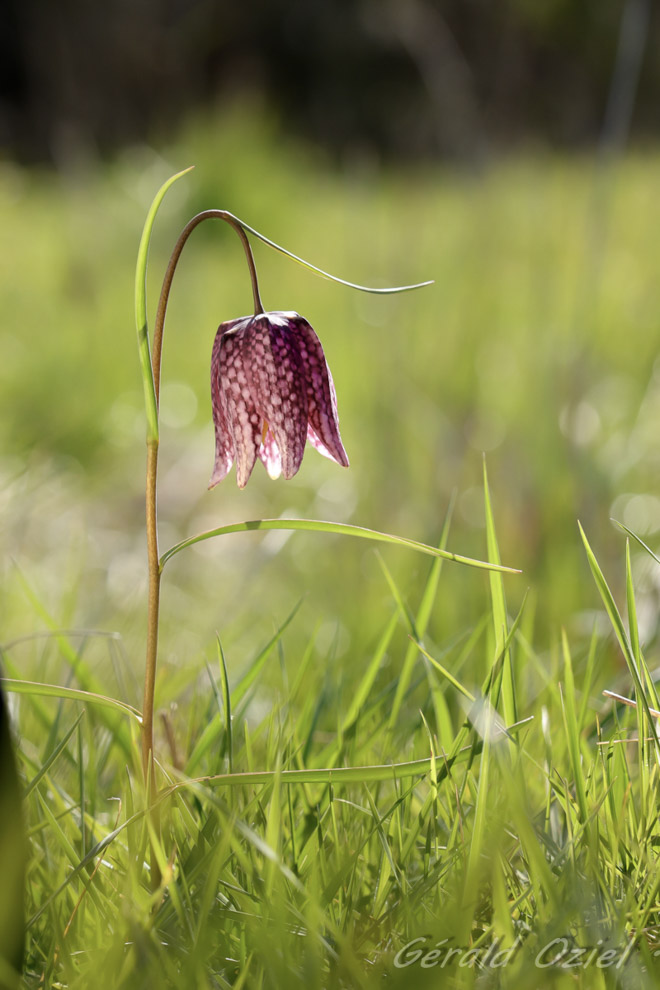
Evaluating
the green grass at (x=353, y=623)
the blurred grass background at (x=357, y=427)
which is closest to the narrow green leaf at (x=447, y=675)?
the green grass at (x=353, y=623)

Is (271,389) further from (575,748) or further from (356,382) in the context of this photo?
(356,382)

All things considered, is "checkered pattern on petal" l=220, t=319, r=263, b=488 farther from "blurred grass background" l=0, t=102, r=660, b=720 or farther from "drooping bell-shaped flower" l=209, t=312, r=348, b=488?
"blurred grass background" l=0, t=102, r=660, b=720

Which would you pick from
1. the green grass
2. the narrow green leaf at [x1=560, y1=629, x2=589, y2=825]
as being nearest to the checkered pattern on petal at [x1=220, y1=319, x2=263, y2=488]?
the green grass

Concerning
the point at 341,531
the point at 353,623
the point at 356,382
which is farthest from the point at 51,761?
the point at 356,382

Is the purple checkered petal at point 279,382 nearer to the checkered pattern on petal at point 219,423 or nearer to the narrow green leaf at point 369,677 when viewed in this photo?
the checkered pattern on petal at point 219,423

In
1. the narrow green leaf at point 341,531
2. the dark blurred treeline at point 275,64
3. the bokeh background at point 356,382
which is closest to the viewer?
the narrow green leaf at point 341,531
